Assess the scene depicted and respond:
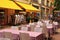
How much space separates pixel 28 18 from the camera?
29.0 m

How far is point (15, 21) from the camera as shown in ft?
78.1

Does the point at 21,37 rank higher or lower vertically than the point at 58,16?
higher

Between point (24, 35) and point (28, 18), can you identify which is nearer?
point (24, 35)

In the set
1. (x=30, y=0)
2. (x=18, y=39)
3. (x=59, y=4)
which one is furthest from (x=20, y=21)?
(x=18, y=39)

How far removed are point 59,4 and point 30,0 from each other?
1359cm

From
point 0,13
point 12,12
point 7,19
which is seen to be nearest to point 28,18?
point 12,12

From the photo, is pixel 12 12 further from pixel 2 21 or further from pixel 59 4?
pixel 59 4

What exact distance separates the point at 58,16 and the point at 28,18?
493 centimetres

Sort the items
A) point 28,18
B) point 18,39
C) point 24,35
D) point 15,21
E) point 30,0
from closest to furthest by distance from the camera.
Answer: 1. point 24,35
2. point 18,39
3. point 15,21
4. point 28,18
5. point 30,0

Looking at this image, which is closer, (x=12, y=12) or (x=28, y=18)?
(x=12, y=12)

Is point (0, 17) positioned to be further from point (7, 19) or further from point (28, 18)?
point (28, 18)

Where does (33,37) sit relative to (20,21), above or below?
above

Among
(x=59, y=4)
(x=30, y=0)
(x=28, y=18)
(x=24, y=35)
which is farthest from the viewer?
(x=30, y=0)

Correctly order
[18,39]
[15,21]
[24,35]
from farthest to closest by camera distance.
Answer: [15,21], [18,39], [24,35]
